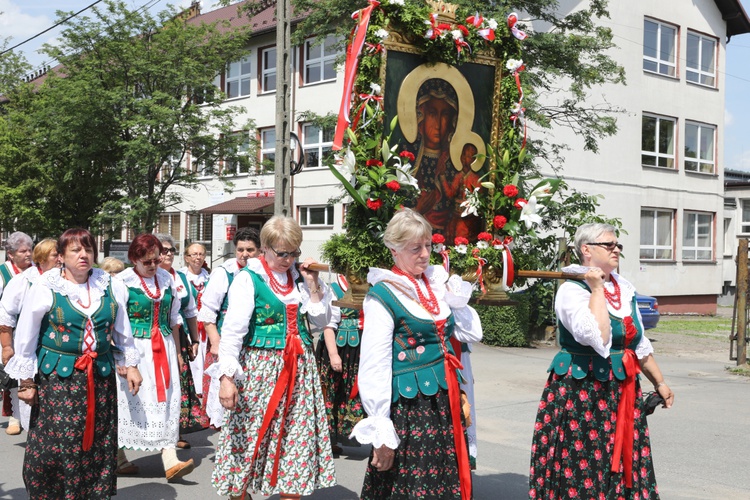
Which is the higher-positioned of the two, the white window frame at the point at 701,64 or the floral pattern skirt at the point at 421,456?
the white window frame at the point at 701,64

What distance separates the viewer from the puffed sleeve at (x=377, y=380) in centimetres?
387

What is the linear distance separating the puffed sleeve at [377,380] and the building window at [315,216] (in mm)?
24078

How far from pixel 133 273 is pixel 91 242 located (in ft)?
5.25

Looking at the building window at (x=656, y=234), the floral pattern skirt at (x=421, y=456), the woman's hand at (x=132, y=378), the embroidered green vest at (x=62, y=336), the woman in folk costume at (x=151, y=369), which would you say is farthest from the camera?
the building window at (x=656, y=234)

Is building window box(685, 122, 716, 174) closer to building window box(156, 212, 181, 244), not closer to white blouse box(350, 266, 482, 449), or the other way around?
building window box(156, 212, 181, 244)

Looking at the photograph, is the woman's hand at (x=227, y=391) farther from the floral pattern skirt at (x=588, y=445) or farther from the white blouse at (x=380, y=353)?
the floral pattern skirt at (x=588, y=445)

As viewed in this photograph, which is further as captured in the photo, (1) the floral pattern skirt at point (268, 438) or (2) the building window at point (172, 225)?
(2) the building window at point (172, 225)

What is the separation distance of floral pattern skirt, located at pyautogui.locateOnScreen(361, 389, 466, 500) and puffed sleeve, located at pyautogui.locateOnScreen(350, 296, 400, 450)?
12 cm

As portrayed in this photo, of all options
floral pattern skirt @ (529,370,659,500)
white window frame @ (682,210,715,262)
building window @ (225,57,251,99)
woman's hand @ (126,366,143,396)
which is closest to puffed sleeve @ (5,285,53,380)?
woman's hand @ (126,366,143,396)

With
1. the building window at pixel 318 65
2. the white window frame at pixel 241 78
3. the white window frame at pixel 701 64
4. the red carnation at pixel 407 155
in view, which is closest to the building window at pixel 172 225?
the white window frame at pixel 241 78

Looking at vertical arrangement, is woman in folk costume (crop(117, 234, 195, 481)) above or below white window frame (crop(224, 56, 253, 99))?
below

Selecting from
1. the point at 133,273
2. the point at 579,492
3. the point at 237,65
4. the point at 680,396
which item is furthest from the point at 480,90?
the point at 237,65

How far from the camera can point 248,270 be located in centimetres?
520

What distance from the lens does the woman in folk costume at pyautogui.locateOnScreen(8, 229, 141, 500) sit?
16.7 ft
